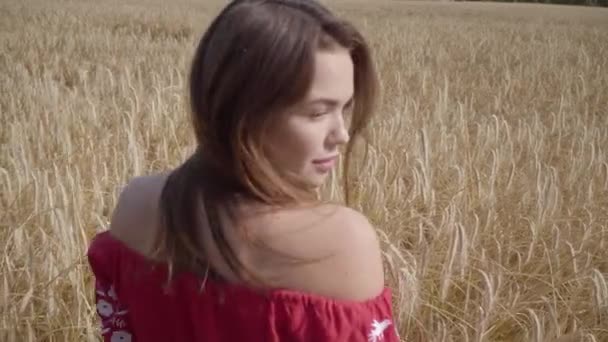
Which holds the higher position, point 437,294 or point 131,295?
point 131,295

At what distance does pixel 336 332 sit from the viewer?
63 cm

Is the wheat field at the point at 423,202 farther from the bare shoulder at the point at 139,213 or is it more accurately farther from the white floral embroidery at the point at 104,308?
the bare shoulder at the point at 139,213

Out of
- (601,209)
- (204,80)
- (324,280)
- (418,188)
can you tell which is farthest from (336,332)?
(601,209)

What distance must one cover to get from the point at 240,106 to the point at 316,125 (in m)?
0.10

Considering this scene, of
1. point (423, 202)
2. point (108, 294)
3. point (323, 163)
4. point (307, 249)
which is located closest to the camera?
point (307, 249)

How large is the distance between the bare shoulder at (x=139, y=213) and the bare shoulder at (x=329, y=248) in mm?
200

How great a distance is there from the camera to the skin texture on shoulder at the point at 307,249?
611 mm

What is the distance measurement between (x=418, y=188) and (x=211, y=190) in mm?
985

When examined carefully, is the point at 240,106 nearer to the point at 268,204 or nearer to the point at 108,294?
the point at 268,204

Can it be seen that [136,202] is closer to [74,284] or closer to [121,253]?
[121,253]

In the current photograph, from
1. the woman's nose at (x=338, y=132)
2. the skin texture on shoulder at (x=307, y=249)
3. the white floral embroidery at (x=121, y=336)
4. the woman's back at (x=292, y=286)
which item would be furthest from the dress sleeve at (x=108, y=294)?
the woman's nose at (x=338, y=132)

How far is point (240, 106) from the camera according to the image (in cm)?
64

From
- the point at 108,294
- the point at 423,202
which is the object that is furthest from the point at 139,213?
the point at 423,202

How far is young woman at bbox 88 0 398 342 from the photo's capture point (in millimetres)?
623
